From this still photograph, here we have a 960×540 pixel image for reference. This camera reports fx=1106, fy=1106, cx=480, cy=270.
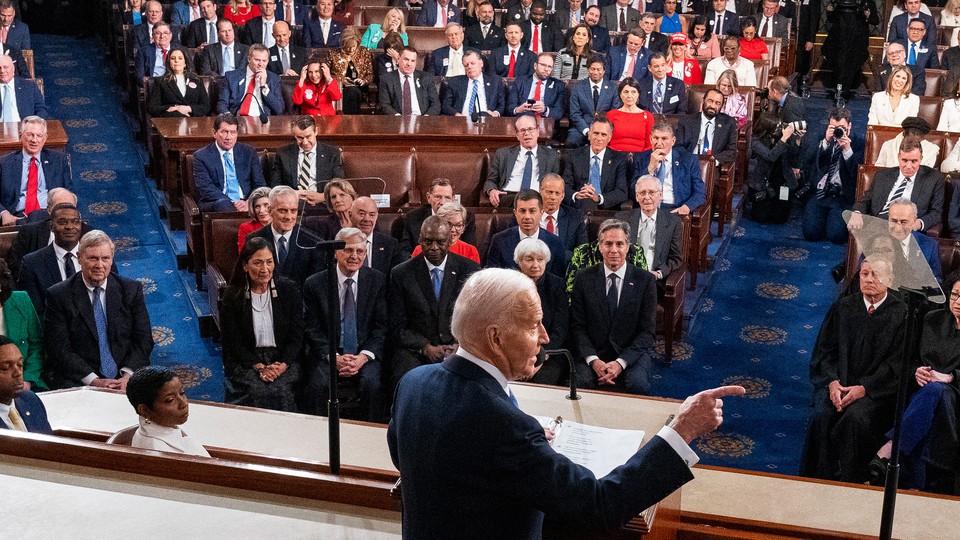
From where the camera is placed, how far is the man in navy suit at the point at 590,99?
7787mm

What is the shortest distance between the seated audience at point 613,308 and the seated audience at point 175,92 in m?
3.83

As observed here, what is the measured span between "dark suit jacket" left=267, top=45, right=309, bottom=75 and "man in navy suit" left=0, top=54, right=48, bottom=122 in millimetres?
1712

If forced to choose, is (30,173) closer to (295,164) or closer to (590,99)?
(295,164)

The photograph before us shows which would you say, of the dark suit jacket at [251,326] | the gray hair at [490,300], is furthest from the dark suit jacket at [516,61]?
the gray hair at [490,300]

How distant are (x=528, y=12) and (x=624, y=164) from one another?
358 centimetres

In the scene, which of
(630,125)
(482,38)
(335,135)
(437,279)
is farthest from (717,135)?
(437,279)

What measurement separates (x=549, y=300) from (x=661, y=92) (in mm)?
3640

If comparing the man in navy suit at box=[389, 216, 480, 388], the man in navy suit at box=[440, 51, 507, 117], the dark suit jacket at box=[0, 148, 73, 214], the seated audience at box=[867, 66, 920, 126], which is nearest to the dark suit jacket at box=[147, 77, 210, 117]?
the dark suit jacket at box=[0, 148, 73, 214]

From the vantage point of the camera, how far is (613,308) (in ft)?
15.7

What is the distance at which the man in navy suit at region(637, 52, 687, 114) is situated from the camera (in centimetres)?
794

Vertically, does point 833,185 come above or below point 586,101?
below

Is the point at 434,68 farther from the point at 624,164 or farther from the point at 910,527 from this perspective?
the point at 910,527

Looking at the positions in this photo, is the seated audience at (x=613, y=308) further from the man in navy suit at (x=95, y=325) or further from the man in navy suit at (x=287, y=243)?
the man in navy suit at (x=95, y=325)

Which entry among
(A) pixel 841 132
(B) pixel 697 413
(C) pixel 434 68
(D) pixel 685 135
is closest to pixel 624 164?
(D) pixel 685 135
